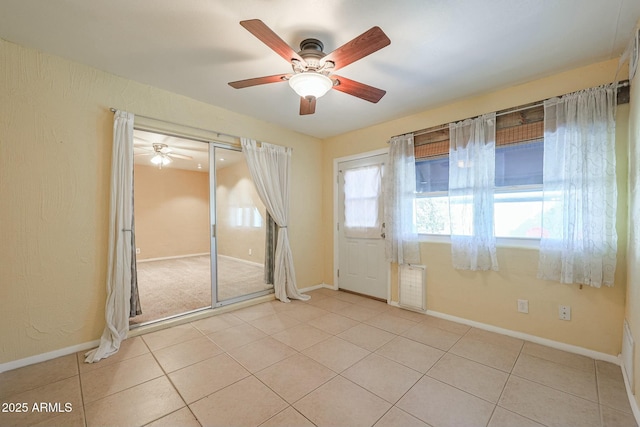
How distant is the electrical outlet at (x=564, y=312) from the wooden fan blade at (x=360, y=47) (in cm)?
278

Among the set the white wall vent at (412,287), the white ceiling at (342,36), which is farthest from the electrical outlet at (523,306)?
the white ceiling at (342,36)

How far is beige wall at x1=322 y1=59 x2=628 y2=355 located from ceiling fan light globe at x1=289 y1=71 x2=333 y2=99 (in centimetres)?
188

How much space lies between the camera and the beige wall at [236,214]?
3377 mm

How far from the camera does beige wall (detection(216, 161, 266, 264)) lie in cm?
338

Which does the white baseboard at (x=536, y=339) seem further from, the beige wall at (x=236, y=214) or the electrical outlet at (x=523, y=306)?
the beige wall at (x=236, y=214)

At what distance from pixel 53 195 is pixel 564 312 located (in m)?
4.73

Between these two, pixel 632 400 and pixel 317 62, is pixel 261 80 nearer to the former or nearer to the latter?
pixel 317 62

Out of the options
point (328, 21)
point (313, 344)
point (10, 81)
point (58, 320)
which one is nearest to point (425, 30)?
point (328, 21)

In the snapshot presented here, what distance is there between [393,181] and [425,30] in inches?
72.7

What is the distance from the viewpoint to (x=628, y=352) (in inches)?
73.4

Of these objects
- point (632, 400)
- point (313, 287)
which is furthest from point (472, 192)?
point (313, 287)

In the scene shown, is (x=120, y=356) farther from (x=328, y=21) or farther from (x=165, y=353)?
(x=328, y=21)

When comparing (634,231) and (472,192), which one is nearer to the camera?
(634,231)

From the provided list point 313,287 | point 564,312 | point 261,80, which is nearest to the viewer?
point 261,80
